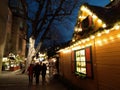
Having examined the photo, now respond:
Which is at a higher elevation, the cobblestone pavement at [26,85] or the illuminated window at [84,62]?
the illuminated window at [84,62]

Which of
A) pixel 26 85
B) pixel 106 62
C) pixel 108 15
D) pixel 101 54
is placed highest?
pixel 108 15

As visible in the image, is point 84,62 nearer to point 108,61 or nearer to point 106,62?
point 106,62

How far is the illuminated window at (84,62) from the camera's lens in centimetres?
872

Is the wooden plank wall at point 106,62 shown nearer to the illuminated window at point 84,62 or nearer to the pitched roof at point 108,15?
the illuminated window at point 84,62

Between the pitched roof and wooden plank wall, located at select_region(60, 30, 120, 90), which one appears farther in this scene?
the pitched roof

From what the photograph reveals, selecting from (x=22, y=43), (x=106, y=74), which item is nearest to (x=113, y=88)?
(x=106, y=74)

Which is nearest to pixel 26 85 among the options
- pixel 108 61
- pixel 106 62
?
pixel 106 62

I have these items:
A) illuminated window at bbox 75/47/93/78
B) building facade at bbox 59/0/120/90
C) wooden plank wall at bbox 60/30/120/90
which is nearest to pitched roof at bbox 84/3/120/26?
building facade at bbox 59/0/120/90

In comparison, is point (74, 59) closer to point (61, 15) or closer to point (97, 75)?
point (97, 75)

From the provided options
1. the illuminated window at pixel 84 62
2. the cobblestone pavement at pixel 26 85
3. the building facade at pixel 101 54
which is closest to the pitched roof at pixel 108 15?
the building facade at pixel 101 54

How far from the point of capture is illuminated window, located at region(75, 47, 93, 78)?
8719 millimetres

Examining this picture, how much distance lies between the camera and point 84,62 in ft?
31.9

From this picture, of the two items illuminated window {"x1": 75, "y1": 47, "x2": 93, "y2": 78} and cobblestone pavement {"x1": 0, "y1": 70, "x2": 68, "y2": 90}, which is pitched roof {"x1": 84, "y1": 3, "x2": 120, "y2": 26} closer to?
illuminated window {"x1": 75, "y1": 47, "x2": 93, "y2": 78}

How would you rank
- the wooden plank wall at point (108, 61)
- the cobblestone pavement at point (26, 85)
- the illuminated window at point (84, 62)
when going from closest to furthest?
1. the wooden plank wall at point (108, 61)
2. the illuminated window at point (84, 62)
3. the cobblestone pavement at point (26, 85)
